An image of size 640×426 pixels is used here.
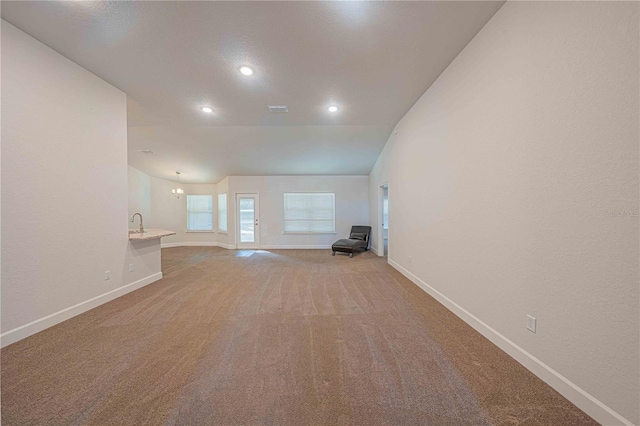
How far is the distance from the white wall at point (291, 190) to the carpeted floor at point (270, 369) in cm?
453

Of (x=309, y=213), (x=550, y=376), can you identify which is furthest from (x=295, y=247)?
(x=550, y=376)

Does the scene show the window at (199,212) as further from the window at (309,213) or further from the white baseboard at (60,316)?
the white baseboard at (60,316)

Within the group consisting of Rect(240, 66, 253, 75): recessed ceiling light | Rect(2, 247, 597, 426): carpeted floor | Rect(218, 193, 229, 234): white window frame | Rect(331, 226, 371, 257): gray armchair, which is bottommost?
Rect(2, 247, 597, 426): carpeted floor

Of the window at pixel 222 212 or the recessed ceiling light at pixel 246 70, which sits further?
the window at pixel 222 212

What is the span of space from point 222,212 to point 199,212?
99 cm

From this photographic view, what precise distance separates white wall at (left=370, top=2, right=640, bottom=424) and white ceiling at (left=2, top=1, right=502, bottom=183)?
0.59 meters

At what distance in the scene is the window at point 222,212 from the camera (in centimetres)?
789

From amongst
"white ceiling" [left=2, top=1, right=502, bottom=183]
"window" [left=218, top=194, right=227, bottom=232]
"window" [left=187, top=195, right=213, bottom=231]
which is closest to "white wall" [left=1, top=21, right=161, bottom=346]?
"white ceiling" [left=2, top=1, right=502, bottom=183]

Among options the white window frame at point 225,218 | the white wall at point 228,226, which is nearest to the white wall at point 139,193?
the white wall at point 228,226

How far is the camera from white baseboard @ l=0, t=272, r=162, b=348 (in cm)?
202

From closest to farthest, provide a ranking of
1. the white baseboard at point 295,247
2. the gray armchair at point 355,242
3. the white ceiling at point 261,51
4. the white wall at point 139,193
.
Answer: the white ceiling at point 261,51 → the gray armchair at point 355,242 → the white wall at point 139,193 → the white baseboard at point 295,247

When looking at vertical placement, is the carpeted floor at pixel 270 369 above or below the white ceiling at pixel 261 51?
below

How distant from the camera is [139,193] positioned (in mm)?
7098

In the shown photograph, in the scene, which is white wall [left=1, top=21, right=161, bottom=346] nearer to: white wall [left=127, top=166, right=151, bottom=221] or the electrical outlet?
the electrical outlet
